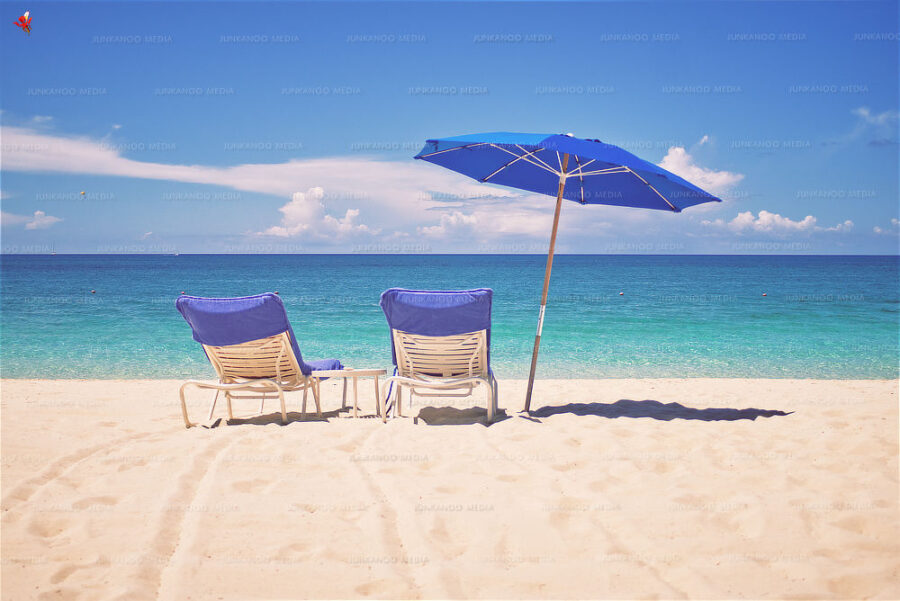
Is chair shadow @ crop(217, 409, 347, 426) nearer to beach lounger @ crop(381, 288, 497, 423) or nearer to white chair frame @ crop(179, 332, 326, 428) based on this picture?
white chair frame @ crop(179, 332, 326, 428)

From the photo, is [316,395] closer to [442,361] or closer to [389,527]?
[442,361]

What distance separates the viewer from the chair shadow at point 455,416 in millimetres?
4855

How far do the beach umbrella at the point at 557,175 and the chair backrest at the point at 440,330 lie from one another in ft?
1.91

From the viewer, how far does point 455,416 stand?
516 centimetres

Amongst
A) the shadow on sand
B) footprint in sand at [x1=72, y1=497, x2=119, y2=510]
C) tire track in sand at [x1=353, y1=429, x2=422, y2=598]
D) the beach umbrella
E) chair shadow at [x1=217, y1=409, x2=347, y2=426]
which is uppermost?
the beach umbrella

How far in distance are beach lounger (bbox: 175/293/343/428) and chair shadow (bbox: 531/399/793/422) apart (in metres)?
2.27

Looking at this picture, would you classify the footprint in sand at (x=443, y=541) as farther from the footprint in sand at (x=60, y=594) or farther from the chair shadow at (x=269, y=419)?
the chair shadow at (x=269, y=419)

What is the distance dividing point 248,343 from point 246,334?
0.10 meters

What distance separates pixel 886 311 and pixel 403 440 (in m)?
22.6

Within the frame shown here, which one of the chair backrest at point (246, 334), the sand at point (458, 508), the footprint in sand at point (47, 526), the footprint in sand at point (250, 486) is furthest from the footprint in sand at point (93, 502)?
the chair backrest at point (246, 334)

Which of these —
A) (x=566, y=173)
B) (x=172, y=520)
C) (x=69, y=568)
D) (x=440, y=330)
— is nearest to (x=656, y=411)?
(x=440, y=330)

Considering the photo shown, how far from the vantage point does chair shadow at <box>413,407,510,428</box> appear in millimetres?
4855

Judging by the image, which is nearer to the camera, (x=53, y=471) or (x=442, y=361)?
(x=53, y=471)

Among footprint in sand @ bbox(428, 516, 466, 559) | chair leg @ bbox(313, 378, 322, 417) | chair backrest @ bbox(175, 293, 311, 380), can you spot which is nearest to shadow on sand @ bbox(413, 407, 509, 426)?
chair leg @ bbox(313, 378, 322, 417)
